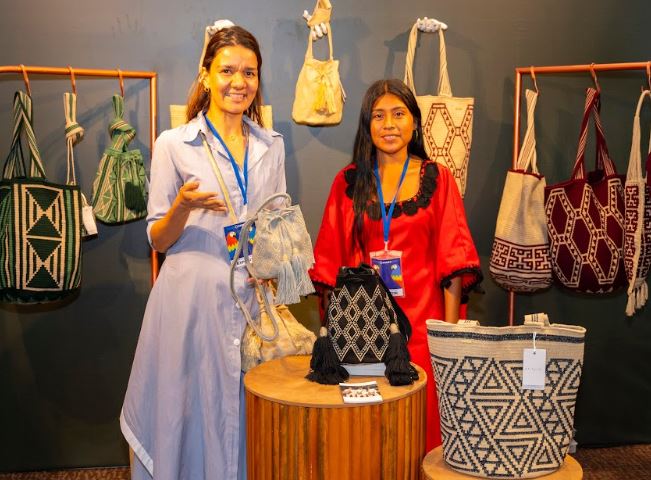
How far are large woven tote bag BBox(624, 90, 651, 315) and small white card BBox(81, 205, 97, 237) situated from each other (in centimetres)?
236

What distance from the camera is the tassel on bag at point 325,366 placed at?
236 centimetres

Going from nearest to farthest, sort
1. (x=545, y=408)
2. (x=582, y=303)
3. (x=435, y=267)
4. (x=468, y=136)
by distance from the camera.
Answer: (x=545, y=408)
(x=435, y=267)
(x=468, y=136)
(x=582, y=303)

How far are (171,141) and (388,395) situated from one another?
1.18 meters

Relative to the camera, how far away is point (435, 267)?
295 centimetres

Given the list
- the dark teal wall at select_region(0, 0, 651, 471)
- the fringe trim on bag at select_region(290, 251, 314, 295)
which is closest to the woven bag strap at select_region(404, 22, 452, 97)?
the dark teal wall at select_region(0, 0, 651, 471)

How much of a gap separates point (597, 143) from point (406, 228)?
1.31 meters

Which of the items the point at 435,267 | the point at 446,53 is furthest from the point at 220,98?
the point at 446,53

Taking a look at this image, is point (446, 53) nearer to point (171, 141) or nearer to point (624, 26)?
point (624, 26)

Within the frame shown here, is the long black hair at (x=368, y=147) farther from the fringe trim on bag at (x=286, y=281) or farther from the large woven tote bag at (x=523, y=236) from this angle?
the large woven tote bag at (x=523, y=236)

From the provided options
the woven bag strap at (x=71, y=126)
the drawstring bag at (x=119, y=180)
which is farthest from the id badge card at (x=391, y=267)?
the woven bag strap at (x=71, y=126)

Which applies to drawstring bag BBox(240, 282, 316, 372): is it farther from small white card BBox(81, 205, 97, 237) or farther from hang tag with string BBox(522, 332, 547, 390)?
small white card BBox(81, 205, 97, 237)

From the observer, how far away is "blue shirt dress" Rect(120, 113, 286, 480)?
2.67m

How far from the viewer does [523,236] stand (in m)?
3.60

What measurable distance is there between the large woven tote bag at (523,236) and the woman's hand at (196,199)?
159cm
